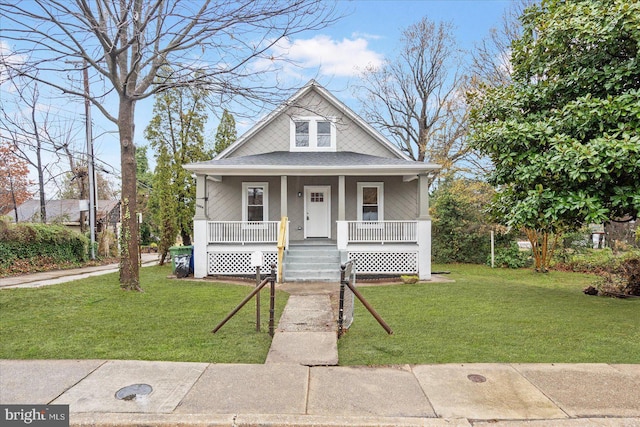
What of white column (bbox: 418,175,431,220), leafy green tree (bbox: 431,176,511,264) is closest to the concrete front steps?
white column (bbox: 418,175,431,220)

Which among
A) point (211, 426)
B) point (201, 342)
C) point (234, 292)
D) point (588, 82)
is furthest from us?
point (234, 292)

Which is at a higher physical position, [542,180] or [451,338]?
[542,180]

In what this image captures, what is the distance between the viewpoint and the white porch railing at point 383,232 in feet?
36.2

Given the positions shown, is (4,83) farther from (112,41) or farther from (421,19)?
Result: (421,19)

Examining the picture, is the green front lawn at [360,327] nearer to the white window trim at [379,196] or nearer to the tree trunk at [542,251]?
the white window trim at [379,196]

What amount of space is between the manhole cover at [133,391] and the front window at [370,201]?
1008cm

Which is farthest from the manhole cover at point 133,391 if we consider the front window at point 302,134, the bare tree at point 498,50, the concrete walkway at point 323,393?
the bare tree at point 498,50

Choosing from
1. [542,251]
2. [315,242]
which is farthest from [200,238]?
[542,251]

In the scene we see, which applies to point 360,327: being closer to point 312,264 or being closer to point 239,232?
point 312,264

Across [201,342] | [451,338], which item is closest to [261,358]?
[201,342]

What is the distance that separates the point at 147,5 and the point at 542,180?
25.9ft

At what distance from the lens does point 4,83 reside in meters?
6.09

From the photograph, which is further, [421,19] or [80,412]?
[421,19]

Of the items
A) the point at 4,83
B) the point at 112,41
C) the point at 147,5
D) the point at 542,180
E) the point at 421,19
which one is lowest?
the point at 542,180
